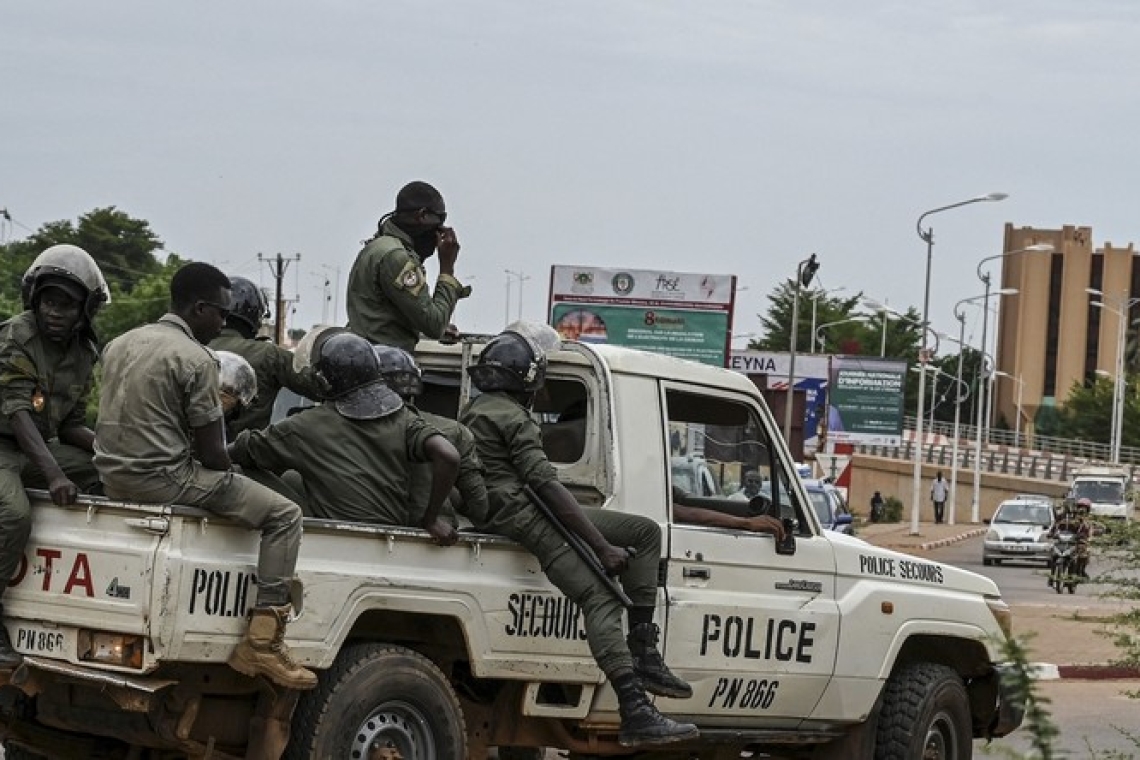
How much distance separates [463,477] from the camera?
8391 mm

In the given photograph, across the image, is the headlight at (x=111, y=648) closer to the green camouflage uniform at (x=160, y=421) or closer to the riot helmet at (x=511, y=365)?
the green camouflage uniform at (x=160, y=421)

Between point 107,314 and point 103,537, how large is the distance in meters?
83.2

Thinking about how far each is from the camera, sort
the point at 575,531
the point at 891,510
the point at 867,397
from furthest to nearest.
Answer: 1. the point at 891,510
2. the point at 867,397
3. the point at 575,531

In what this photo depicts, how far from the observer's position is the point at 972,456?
98688 mm

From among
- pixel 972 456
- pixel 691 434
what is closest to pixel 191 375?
pixel 691 434

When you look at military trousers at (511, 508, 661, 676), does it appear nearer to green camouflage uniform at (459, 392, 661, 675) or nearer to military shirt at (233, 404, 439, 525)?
green camouflage uniform at (459, 392, 661, 675)

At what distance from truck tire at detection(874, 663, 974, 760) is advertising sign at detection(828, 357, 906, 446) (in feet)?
225

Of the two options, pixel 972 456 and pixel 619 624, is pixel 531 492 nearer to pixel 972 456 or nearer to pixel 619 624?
pixel 619 624

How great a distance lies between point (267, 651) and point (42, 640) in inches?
32.8

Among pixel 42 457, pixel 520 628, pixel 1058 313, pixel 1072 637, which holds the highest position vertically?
pixel 1058 313

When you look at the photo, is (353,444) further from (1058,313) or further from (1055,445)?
(1058,313)

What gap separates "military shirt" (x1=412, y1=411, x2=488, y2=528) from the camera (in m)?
8.37

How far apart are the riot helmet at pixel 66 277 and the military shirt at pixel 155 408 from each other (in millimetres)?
498

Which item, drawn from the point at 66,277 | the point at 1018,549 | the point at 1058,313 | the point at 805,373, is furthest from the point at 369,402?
the point at 1058,313
